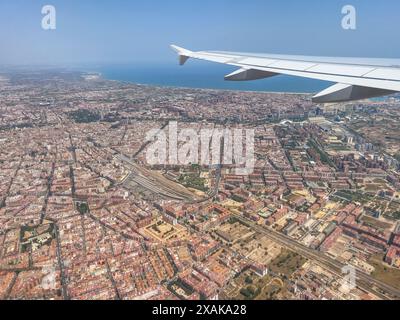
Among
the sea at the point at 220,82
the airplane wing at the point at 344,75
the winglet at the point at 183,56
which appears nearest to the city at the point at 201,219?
the airplane wing at the point at 344,75

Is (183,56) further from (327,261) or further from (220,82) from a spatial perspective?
(220,82)

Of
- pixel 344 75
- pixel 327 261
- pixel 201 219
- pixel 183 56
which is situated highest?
pixel 183 56

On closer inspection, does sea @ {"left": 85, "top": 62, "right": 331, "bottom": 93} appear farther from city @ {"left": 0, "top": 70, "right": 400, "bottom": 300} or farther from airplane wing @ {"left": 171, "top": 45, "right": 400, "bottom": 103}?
airplane wing @ {"left": 171, "top": 45, "right": 400, "bottom": 103}

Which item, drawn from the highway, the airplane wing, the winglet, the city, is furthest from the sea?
the airplane wing

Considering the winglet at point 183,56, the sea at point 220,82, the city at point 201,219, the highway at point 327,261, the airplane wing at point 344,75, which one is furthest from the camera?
the sea at point 220,82

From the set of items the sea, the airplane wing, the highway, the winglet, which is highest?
the sea

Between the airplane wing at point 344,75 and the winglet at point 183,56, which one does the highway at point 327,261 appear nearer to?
the airplane wing at point 344,75

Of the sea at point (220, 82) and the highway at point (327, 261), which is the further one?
the sea at point (220, 82)

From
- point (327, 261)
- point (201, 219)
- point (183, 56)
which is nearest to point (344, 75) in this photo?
point (183, 56)
